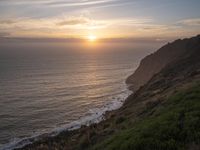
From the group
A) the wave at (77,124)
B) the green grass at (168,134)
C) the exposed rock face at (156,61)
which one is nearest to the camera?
the green grass at (168,134)

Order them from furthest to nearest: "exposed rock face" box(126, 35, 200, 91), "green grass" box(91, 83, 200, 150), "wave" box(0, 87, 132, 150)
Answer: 1. "exposed rock face" box(126, 35, 200, 91)
2. "wave" box(0, 87, 132, 150)
3. "green grass" box(91, 83, 200, 150)

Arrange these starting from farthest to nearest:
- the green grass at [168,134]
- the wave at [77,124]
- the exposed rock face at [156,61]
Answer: the exposed rock face at [156,61] < the wave at [77,124] < the green grass at [168,134]

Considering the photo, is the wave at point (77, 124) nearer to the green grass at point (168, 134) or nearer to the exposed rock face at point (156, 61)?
Result: the green grass at point (168, 134)

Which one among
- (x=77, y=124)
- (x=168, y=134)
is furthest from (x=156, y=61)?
(x=168, y=134)

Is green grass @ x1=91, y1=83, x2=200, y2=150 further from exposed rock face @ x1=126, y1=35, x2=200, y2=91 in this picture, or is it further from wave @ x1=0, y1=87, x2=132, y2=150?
exposed rock face @ x1=126, y1=35, x2=200, y2=91

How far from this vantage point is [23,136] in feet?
142

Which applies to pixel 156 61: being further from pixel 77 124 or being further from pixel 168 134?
pixel 168 134

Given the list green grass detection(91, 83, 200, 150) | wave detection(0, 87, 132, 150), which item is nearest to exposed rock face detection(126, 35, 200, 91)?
wave detection(0, 87, 132, 150)

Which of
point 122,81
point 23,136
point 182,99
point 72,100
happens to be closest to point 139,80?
point 122,81

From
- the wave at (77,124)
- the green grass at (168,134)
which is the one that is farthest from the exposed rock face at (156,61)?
the green grass at (168,134)

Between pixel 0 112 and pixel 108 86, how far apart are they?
4147cm

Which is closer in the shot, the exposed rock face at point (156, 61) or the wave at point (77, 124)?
the wave at point (77, 124)

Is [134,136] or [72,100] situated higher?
[134,136]

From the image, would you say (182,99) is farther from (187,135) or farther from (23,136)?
(23,136)
